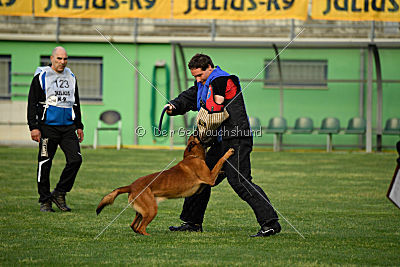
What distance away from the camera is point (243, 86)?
1001 inches

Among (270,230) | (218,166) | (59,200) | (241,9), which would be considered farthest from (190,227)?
(241,9)

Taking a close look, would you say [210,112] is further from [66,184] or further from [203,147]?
[66,184]

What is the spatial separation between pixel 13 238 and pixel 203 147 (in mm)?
2132

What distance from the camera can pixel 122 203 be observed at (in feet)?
35.9

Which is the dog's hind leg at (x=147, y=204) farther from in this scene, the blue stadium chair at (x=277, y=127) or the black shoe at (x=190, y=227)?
the blue stadium chair at (x=277, y=127)

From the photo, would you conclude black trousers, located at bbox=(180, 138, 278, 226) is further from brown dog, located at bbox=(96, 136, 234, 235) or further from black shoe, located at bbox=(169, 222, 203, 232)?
black shoe, located at bbox=(169, 222, 203, 232)

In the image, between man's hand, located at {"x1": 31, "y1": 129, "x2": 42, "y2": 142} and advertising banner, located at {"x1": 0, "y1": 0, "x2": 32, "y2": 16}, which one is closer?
man's hand, located at {"x1": 31, "y1": 129, "x2": 42, "y2": 142}

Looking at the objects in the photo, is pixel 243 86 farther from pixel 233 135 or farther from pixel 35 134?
pixel 233 135

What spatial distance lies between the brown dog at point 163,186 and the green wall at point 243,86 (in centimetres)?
1687

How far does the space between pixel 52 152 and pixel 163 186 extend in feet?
9.28

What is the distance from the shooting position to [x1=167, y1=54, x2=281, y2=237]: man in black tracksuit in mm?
7328

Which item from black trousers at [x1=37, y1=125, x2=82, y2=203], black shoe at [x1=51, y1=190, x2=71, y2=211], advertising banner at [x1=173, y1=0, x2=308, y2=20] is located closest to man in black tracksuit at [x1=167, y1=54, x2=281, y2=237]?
black trousers at [x1=37, y1=125, x2=82, y2=203]

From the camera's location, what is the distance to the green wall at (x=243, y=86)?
25.2 metres

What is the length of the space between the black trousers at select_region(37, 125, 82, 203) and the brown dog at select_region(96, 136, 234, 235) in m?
2.38
